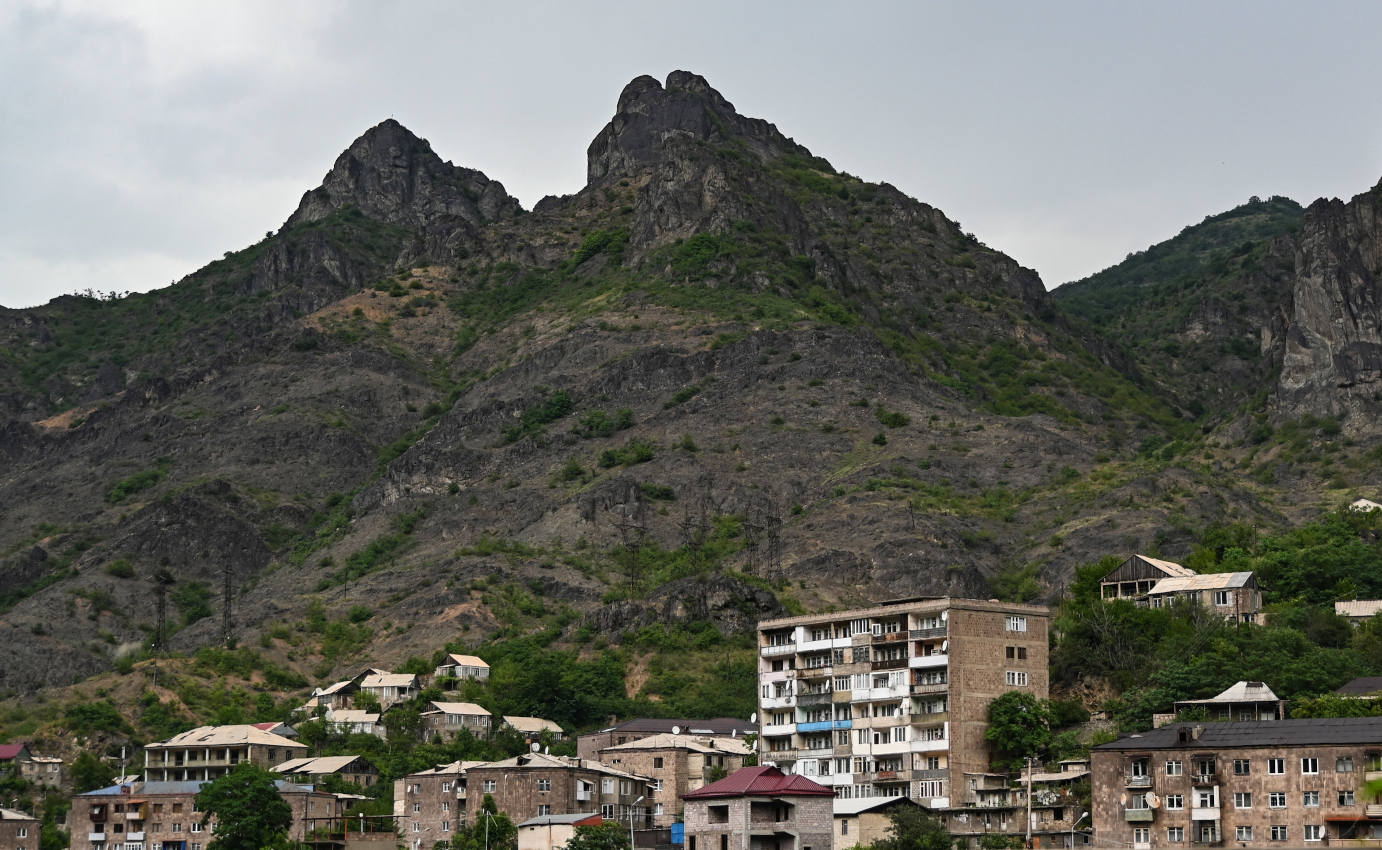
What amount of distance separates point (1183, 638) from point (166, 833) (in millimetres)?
74028

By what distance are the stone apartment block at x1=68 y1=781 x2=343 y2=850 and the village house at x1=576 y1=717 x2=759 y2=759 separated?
19.2m

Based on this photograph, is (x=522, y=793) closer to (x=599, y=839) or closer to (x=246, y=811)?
(x=599, y=839)

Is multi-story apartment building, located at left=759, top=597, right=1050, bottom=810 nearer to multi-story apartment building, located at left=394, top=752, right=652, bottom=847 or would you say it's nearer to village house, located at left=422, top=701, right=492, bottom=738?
multi-story apartment building, located at left=394, top=752, right=652, bottom=847

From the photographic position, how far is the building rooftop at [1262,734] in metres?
122

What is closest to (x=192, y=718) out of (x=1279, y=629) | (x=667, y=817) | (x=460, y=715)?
(x=460, y=715)

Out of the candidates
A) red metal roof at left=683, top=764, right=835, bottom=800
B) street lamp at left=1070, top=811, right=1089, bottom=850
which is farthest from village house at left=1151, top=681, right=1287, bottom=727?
red metal roof at left=683, top=764, right=835, bottom=800

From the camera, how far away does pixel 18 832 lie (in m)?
169

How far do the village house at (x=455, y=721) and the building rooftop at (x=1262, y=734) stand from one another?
6690 centimetres

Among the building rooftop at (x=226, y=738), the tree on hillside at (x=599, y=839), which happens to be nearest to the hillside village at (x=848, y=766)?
the building rooftop at (x=226, y=738)

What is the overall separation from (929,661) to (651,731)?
30.9m

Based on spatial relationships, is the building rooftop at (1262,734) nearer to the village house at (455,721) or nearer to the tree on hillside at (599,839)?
the tree on hillside at (599,839)

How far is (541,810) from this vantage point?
504 ft

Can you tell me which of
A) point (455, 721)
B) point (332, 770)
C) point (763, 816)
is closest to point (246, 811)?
point (332, 770)

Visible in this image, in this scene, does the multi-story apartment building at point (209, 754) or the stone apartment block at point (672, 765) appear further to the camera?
the multi-story apartment building at point (209, 754)
